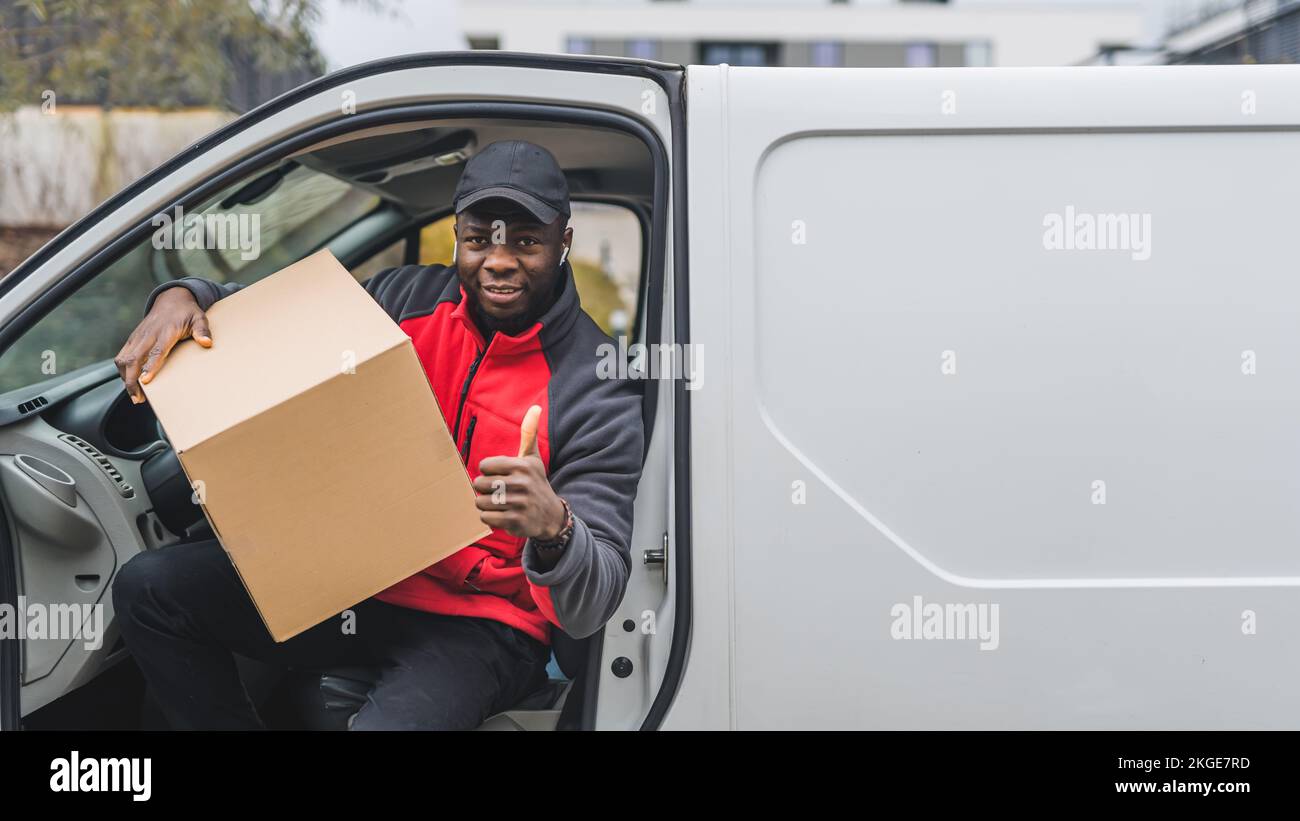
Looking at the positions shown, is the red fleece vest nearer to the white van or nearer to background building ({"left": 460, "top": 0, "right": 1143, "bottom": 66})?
the white van

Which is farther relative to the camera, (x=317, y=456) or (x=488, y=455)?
(x=488, y=455)

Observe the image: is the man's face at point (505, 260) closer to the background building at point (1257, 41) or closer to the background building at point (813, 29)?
the background building at point (1257, 41)

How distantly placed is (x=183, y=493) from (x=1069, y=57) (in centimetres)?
2629

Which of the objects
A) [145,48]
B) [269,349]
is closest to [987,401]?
[269,349]

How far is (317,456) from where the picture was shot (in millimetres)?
1636

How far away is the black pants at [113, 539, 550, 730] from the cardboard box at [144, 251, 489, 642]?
233 millimetres

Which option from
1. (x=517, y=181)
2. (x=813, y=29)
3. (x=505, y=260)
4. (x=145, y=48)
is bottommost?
(x=505, y=260)

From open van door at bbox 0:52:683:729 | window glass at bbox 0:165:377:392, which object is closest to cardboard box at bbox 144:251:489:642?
open van door at bbox 0:52:683:729

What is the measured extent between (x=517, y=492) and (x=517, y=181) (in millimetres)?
639

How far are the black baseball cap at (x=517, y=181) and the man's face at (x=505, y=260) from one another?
35 mm

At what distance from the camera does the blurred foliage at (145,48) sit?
5.71 meters

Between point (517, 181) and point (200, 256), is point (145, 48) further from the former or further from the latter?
point (517, 181)
